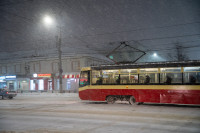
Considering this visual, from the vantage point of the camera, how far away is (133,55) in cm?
6562

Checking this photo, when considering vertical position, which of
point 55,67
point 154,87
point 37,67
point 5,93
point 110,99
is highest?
point 37,67

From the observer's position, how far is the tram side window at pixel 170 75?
15.3m

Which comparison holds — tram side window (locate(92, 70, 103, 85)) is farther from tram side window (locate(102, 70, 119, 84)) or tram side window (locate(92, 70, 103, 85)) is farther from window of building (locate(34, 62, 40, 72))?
window of building (locate(34, 62, 40, 72))

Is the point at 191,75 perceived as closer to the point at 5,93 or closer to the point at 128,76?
the point at 128,76

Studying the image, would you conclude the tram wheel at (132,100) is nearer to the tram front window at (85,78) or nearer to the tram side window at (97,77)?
the tram side window at (97,77)

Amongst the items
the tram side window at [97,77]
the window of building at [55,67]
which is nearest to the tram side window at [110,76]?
the tram side window at [97,77]

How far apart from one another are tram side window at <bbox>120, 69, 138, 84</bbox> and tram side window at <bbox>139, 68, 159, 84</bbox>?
500 millimetres

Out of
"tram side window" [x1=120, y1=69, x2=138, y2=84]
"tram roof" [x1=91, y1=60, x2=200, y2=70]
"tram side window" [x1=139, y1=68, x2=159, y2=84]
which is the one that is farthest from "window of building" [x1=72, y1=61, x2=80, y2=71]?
"tram side window" [x1=139, y1=68, x2=159, y2=84]

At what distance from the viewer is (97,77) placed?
728 inches

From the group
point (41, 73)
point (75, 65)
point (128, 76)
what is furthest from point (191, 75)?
point (41, 73)

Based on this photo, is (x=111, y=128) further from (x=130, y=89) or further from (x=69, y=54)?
(x=69, y=54)

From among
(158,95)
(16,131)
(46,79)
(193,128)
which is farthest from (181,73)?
(46,79)

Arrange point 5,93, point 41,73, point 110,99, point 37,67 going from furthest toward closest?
point 37,67 < point 41,73 < point 5,93 < point 110,99

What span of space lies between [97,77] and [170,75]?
6210 mm
